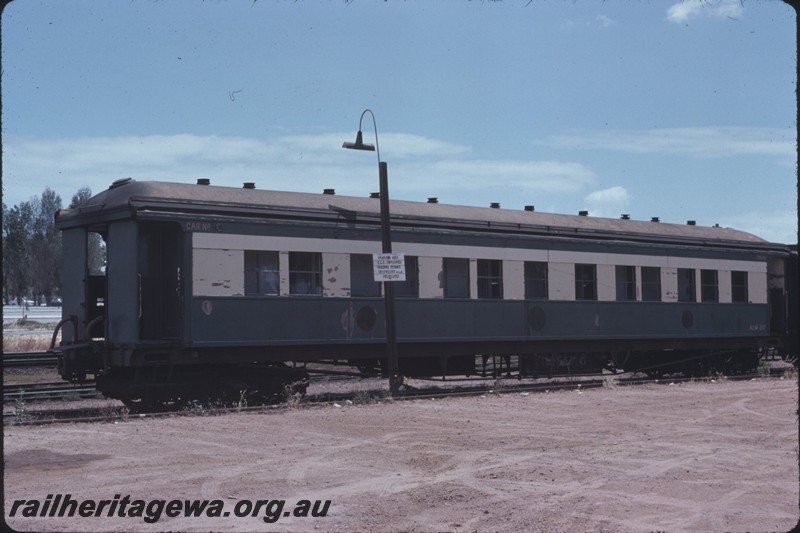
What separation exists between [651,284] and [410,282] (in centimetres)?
705

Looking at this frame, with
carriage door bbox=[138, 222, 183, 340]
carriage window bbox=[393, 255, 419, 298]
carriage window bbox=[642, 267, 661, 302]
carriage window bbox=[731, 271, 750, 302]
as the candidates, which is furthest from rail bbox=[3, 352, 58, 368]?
carriage window bbox=[731, 271, 750, 302]

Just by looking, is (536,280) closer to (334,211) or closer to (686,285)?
(686,285)

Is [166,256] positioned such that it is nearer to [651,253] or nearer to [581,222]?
[581,222]

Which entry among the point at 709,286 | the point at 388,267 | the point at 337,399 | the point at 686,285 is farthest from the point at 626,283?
the point at 337,399

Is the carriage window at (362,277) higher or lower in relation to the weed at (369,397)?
higher

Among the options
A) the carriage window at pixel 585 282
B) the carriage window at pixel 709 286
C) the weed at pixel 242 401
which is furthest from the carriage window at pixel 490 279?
the carriage window at pixel 709 286

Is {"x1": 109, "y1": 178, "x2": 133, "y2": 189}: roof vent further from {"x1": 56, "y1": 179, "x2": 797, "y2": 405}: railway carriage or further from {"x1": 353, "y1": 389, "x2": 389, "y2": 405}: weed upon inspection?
Result: {"x1": 353, "y1": 389, "x2": 389, "y2": 405}: weed

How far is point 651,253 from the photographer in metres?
21.8

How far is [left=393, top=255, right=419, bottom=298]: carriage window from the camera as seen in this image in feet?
59.1

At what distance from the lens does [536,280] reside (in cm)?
1991

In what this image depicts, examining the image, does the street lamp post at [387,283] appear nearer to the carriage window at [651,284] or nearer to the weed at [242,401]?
the weed at [242,401]

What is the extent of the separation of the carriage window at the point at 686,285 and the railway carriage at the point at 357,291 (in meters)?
0.04

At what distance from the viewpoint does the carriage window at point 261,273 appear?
15764 millimetres

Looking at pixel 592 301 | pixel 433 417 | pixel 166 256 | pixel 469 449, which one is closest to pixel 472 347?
pixel 592 301
